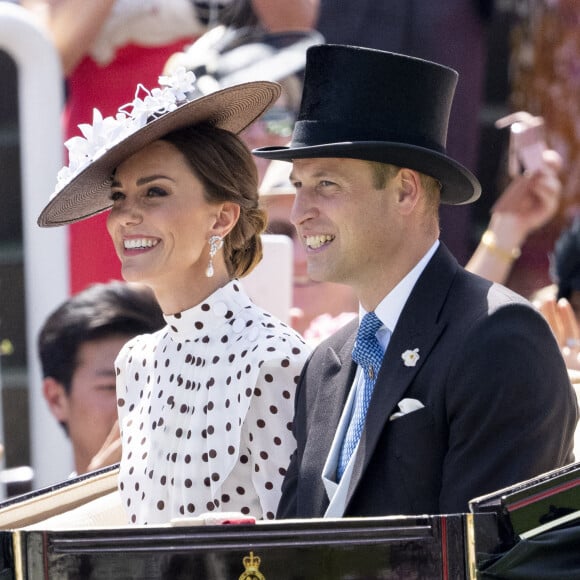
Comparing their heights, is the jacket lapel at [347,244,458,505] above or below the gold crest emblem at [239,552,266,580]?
above

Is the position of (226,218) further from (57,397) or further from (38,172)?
(38,172)

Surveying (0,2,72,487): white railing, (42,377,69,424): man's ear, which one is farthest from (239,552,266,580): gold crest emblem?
(0,2,72,487): white railing

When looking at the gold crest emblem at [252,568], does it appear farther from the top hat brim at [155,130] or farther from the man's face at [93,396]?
the man's face at [93,396]

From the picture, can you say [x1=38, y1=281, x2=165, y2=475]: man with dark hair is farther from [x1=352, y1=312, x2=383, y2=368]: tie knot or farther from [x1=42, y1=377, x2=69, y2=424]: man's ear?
[x1=352, y1=312, x2=383, y2=368]: tie knot

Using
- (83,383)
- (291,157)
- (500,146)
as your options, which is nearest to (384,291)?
(291,157)

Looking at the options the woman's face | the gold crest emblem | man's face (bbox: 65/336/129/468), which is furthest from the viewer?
man's face (bbox: 65/336/129/468)

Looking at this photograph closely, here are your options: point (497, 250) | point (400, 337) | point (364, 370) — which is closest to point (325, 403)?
point (364, 370)

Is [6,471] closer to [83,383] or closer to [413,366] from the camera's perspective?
[83,383]

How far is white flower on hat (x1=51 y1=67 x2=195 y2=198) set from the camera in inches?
120

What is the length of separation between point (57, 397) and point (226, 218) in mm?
1655

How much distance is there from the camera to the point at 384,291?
8.56 ft

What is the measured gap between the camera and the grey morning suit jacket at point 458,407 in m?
2.28

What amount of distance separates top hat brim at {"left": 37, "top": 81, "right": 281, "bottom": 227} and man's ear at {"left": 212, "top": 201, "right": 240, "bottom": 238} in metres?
0.21

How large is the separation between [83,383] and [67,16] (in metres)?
1.53
